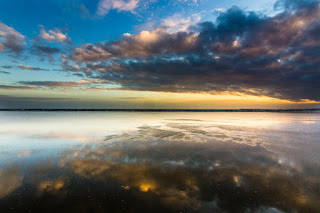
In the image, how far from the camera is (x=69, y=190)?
5.30m

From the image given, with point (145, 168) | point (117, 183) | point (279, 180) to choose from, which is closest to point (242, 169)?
point (279, 180)

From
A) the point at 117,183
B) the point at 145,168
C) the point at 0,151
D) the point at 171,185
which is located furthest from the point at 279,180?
the point at 0,151

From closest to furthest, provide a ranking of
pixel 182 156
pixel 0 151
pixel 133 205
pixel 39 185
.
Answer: pixel 133 205
pixel 39 185
pixel 182 156
pixel 0 151

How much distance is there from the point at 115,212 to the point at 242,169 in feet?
17.2

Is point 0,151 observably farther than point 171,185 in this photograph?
Yes

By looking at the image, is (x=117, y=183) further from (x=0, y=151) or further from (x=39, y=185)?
(x=0, y=151)

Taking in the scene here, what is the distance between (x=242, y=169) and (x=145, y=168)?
3763mm

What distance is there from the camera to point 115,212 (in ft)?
14.0

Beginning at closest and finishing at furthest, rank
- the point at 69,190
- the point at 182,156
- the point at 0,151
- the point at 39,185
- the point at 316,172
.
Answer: the point at 69,190 → the point at 39,185 → the point at 316,172 → the point at 182,156 → the point at 0,151

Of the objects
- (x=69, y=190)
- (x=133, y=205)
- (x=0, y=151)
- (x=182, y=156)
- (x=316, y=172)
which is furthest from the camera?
(x=0, y=151)

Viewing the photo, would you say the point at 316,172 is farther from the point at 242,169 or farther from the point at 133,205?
the point at 133,205

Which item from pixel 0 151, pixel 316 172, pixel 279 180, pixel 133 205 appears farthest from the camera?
pixel 0 151

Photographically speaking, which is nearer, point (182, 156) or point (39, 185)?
point (39, 185)

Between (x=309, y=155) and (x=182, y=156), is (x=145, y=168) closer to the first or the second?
(x=182, y=156)
